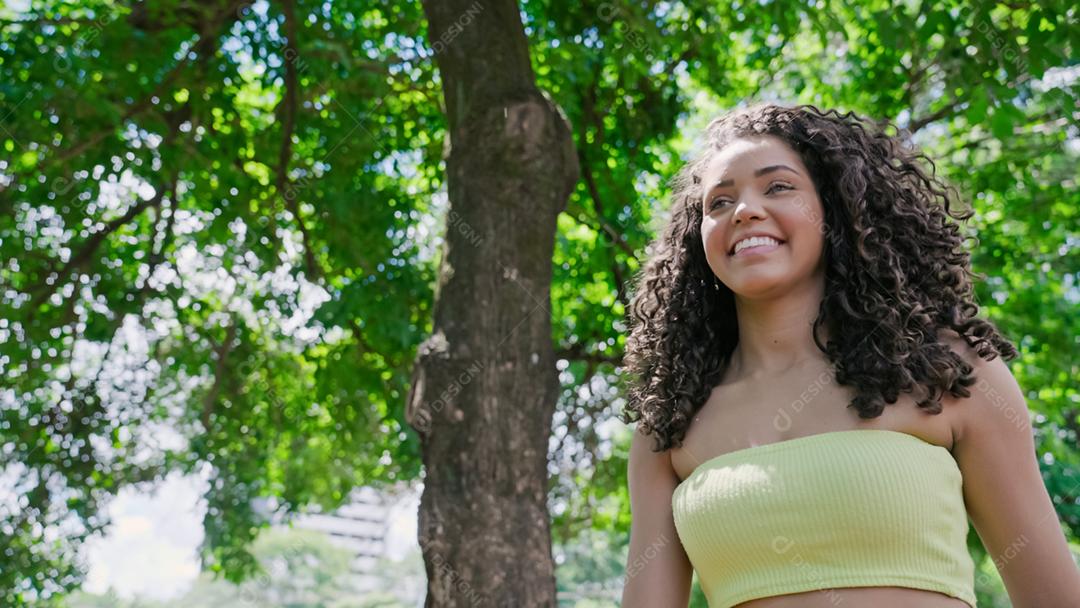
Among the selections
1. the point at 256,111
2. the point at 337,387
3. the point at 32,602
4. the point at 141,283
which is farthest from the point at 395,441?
the point at 32,602

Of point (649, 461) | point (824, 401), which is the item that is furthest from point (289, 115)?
Result: point (824, 401)

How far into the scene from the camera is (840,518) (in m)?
1.88

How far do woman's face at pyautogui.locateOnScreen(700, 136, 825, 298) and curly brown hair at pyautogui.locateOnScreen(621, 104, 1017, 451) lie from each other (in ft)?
0.17

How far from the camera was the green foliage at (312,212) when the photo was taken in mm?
7582

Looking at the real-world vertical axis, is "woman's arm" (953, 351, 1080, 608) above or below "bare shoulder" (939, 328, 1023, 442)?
below

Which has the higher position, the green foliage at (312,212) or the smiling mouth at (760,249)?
the green foliage at (312,212)

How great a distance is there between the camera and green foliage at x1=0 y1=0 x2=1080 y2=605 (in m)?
7.58

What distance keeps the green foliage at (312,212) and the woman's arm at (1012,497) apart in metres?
4.47

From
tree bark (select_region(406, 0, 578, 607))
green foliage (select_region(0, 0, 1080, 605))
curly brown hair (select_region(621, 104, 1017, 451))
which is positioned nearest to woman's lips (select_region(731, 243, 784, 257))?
curly brown hair (select_region(621, 104, 1017, 451))

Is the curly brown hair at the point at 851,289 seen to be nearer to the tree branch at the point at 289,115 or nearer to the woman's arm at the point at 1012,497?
the woman's arm at the point at 1012,497

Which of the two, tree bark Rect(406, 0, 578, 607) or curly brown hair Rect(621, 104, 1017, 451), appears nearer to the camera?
curly brown hair Rect(621, 104, 1017, 451)

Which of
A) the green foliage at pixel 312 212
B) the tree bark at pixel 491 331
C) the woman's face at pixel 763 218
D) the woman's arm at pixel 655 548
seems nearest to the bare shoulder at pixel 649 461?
the woman's arm at pixel 655 548

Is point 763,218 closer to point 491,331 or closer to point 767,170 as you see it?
point 767,170

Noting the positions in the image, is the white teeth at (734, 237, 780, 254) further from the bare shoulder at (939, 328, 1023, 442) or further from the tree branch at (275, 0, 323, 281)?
the tree branch at (275, 0, 323, 281)
